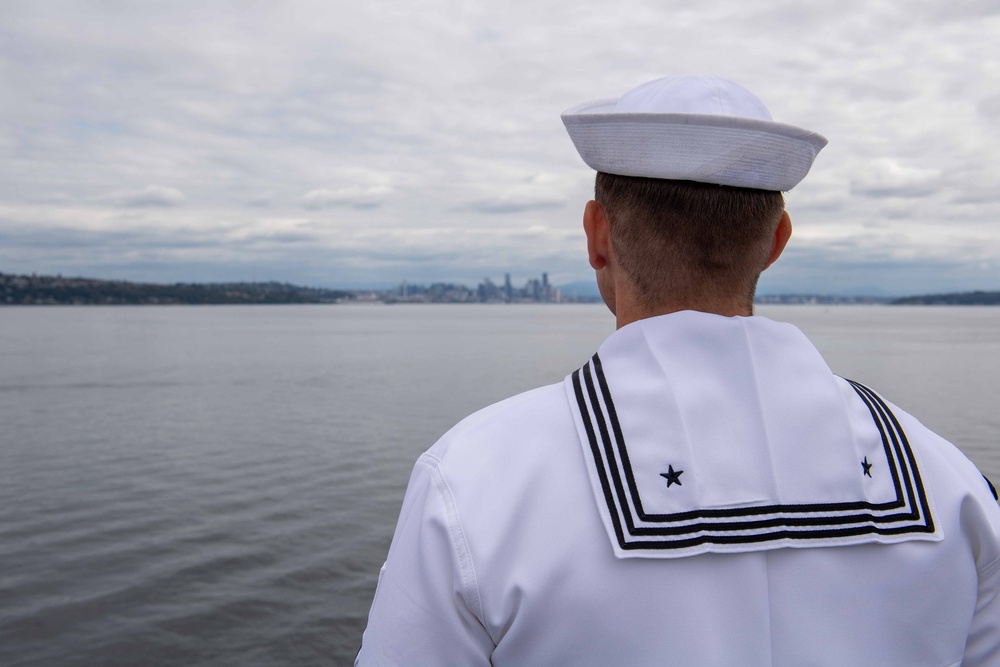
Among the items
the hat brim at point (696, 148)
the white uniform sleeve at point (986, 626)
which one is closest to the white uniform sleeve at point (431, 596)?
the hat brim at point (696, 148)

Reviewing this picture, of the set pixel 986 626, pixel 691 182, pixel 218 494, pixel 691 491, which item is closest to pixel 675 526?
pixel 691 491

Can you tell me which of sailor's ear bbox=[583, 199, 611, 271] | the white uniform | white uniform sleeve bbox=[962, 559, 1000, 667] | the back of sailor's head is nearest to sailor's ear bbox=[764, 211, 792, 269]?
the back of sailor's head

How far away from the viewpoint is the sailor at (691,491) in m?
1.48

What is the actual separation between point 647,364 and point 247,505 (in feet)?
47.2

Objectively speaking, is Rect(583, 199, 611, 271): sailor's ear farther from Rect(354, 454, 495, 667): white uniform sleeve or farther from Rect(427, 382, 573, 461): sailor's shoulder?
Rect(354, 454, 495, 667): white uniform sleeve

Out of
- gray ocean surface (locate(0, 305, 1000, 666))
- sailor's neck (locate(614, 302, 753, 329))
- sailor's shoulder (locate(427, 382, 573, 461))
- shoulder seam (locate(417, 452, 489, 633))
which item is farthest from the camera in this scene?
gray ocean surface (locate(0, 305, 1000, 666))

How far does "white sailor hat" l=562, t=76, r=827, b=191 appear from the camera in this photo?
5.37ft

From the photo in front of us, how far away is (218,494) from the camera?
15.4 metres

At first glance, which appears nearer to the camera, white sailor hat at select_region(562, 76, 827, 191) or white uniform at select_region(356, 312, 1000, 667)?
white uniform at select_region(356, 312, 1000, 667)

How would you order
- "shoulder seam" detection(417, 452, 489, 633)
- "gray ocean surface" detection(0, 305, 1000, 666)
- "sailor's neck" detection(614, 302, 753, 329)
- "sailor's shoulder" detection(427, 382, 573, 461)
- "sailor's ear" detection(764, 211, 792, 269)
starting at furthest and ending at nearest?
"gray ocean surface" detection(0, 305, 1000, 666) → "sailor's ear" detection(764, 211, 792, 269) → "sailor's neck" detection(614, 302, 753, 329) → "sailor's shoulder" detection(427, 382, 573, 461) → "shoulder seam" detection(417, 452, 489, 633)

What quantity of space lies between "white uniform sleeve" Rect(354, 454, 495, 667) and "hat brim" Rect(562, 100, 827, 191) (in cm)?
77

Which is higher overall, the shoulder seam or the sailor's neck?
the sailor's neck

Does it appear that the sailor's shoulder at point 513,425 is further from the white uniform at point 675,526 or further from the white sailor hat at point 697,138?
the white sailor hat at point 697,138

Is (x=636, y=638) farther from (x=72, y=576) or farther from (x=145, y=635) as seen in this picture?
(x=72, y=576)
